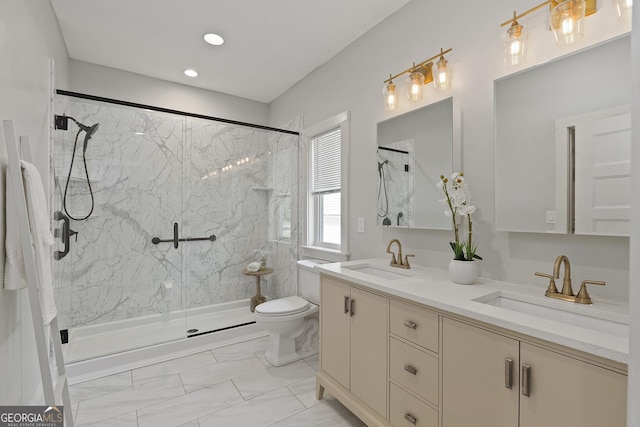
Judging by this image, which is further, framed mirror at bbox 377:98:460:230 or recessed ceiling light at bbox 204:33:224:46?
recessed ceiling light at bbox 204:33:224:46

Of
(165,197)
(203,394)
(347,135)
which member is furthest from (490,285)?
(165,197)

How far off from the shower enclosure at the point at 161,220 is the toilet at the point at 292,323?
0.70 m

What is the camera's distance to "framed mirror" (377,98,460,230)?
1863mm

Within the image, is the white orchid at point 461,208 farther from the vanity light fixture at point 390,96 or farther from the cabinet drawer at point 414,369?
the vanity light fixture at point 390,96

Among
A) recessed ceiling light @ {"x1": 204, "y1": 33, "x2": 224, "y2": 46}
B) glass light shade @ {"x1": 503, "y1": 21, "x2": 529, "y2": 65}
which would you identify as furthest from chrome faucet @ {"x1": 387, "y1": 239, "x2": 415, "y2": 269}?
recessed ceiling light @ {"x1": 204, "y1": 33, "x2": 224, "y2": 46}

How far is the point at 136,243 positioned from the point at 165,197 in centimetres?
54

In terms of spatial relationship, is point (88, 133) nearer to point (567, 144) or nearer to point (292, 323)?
point (292, 323)

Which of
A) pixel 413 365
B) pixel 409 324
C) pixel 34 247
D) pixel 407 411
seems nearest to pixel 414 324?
pixel 409 324

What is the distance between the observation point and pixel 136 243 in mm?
3053

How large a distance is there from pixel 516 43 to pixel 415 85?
0.61 m

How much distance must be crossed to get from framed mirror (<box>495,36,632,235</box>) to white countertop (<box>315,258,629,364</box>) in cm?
31

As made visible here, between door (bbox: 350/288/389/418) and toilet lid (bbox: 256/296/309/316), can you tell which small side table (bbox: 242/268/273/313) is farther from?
door (bbox: 350/288/389/418)

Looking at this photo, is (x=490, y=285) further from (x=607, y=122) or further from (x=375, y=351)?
(x=607, y=122)

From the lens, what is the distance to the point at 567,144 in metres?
1.35
